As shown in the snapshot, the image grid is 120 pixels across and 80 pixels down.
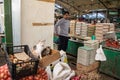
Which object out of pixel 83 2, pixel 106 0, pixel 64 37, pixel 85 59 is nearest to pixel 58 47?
pixel 64 37

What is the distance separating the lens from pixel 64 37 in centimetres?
499

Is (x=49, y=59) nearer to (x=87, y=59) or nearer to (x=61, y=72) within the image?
(x=61, y=72)

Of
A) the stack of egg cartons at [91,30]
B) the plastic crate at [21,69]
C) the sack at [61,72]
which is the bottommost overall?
the sack at [61,72]

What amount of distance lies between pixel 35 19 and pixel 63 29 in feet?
8.47

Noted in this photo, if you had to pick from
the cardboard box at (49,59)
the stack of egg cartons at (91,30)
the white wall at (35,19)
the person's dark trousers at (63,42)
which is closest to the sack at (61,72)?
the cardboard box at (49,59)

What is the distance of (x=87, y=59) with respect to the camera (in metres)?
3.90

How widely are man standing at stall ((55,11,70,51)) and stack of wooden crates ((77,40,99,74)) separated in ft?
2.82

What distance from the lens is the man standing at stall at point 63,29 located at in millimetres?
4555

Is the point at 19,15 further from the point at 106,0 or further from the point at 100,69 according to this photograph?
the point at 106,0

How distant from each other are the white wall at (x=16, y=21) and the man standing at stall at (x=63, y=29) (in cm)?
258

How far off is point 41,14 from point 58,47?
2.92 metres

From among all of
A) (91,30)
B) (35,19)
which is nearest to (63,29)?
(91,30)

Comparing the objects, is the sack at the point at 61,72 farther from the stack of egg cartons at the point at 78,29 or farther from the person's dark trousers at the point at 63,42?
the stack of egg cartons at the point at 78,29

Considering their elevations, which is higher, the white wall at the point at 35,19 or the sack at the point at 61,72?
the white wall at the point at 35,19
